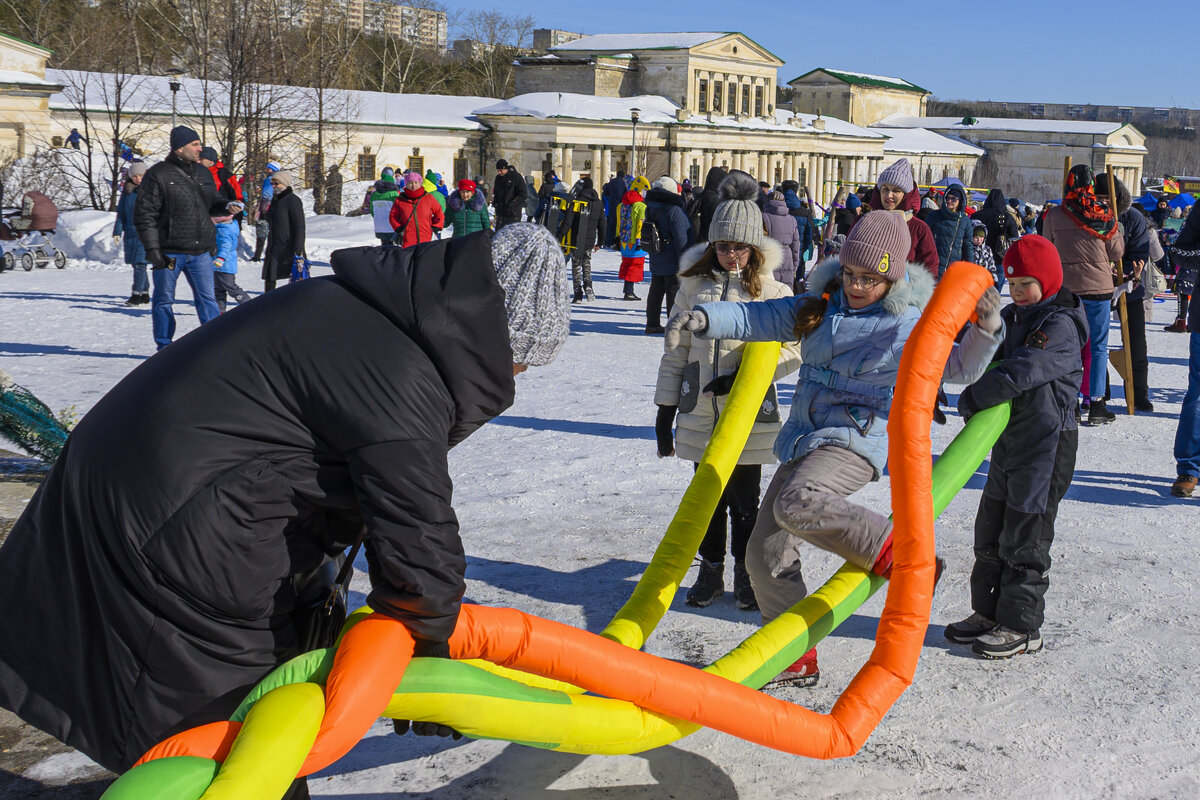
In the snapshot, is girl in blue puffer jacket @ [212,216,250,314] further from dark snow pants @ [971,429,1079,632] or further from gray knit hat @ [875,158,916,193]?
dark snow pants @ [971,429,1079,632]

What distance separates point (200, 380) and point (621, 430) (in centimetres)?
593

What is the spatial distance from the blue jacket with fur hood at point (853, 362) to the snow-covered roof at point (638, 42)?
57.9 meters

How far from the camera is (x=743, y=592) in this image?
188 inches

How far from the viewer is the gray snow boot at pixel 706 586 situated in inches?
189

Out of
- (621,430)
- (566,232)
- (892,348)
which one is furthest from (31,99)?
(892,348)

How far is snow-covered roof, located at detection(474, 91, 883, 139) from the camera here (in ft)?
152

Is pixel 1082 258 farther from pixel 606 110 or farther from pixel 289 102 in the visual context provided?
pixel 606 110

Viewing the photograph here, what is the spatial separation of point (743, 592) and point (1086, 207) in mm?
4623

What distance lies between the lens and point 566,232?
1538cm

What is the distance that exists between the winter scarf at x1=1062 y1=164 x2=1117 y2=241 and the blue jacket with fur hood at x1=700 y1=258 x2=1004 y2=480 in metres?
4.51

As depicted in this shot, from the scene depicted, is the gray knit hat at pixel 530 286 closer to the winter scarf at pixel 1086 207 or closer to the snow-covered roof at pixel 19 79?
the winter scarf at pixel 1086 207

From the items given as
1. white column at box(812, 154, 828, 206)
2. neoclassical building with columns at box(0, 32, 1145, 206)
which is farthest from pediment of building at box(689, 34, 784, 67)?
white column at box(812, 154, 828, 206)

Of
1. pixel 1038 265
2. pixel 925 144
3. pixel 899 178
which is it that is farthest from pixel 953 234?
pixel 925 144

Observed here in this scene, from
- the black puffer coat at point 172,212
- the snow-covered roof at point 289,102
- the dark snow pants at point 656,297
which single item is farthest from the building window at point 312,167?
the black puffer coat at point 172,212
